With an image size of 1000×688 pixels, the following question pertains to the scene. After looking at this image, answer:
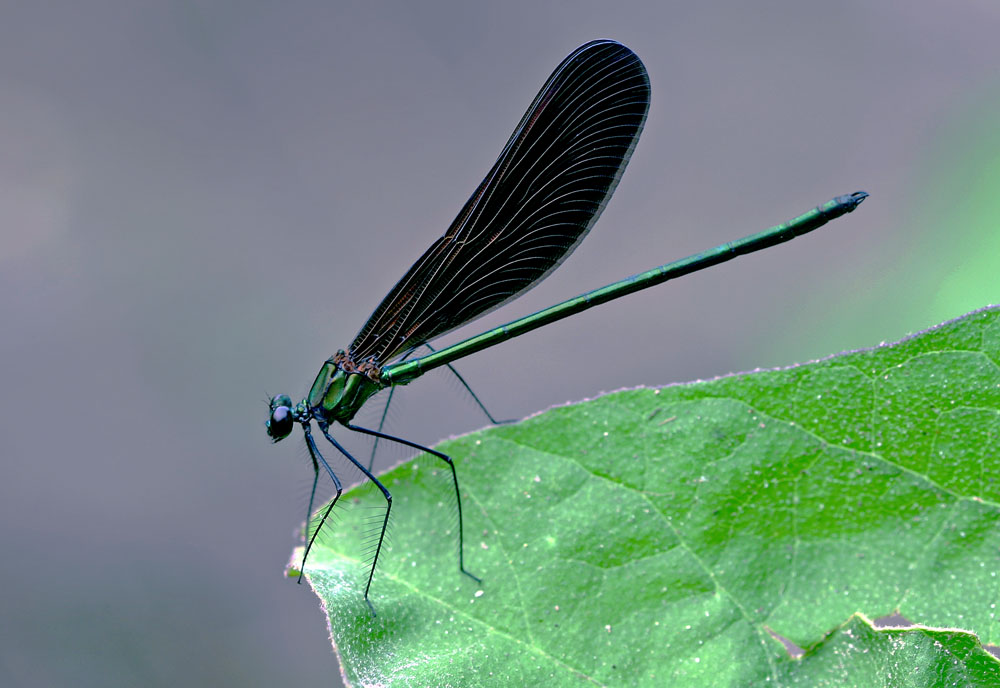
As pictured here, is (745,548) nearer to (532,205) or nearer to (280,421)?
(532,205)

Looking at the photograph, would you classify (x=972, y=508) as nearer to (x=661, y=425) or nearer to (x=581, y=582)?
(x=661, y=425)

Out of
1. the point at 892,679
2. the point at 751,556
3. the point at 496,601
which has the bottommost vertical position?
the point at 892,679

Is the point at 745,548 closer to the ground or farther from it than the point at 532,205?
closer to the ground

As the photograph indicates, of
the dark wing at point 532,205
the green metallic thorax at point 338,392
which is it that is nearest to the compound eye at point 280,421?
the green metallic thorax at point 338,392

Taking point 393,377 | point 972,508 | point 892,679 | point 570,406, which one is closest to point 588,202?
point 393,377

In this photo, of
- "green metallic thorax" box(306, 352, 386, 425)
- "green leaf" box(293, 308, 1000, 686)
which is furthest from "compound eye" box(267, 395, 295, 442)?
"green leaf" box(293, 308, 1000, 686)

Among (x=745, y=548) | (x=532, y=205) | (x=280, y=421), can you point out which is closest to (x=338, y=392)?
(x=280, y=421)

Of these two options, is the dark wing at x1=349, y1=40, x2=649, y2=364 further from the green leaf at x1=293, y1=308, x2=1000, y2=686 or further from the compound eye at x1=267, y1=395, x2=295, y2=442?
the green leaf at x1=293, y1=308, x2=1000, y2=686
